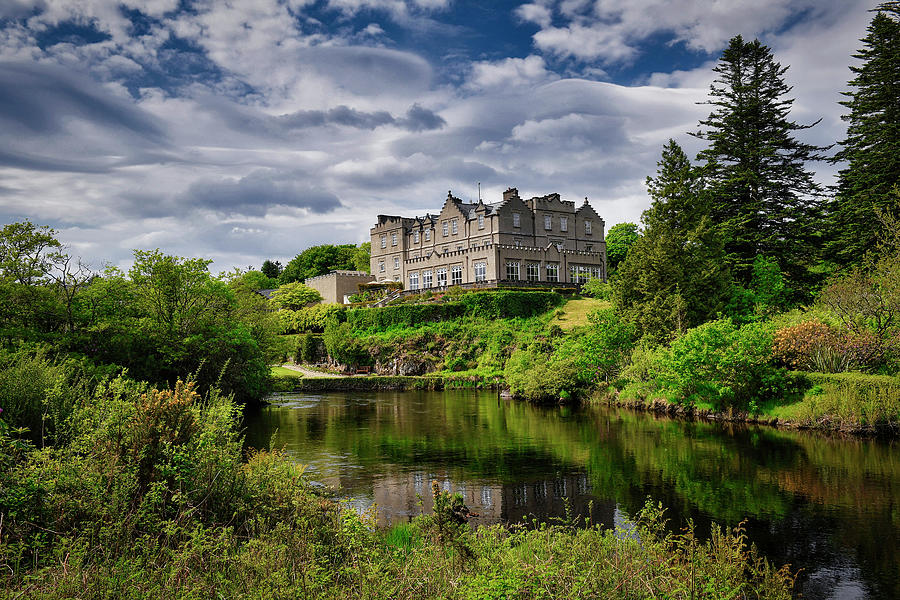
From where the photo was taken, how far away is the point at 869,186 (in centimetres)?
3497

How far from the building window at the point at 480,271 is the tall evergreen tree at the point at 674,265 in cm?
2427

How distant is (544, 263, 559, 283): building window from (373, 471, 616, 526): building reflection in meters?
48.6

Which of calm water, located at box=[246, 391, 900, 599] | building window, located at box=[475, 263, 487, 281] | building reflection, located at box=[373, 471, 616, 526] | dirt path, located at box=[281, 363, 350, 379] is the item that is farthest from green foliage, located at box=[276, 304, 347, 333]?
building reflection, located at box=[373, 471, 616, 526]

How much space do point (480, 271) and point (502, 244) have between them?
412cm

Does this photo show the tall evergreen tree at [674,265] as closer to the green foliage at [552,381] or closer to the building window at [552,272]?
the green foliage at [552,381]

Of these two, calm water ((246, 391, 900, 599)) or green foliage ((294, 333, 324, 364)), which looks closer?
calm water ((246, 391, 900, 599))

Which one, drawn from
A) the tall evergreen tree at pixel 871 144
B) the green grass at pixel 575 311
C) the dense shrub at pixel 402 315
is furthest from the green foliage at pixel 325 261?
the tall evergreen tree at pixel 871 144

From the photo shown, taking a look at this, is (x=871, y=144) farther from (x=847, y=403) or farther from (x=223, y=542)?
(x=223, y=542)

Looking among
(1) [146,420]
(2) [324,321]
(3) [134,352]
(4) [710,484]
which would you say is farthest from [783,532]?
(2) [324,321]

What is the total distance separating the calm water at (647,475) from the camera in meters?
10.3

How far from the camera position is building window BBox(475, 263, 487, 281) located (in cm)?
6119

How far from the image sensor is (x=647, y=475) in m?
15.2

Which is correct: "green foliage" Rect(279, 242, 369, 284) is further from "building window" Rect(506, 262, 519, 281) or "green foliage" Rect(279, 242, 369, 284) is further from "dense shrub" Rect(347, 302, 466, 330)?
"building window" Rect(506, 262, 519, 281)

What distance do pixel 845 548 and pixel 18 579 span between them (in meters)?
11.7
